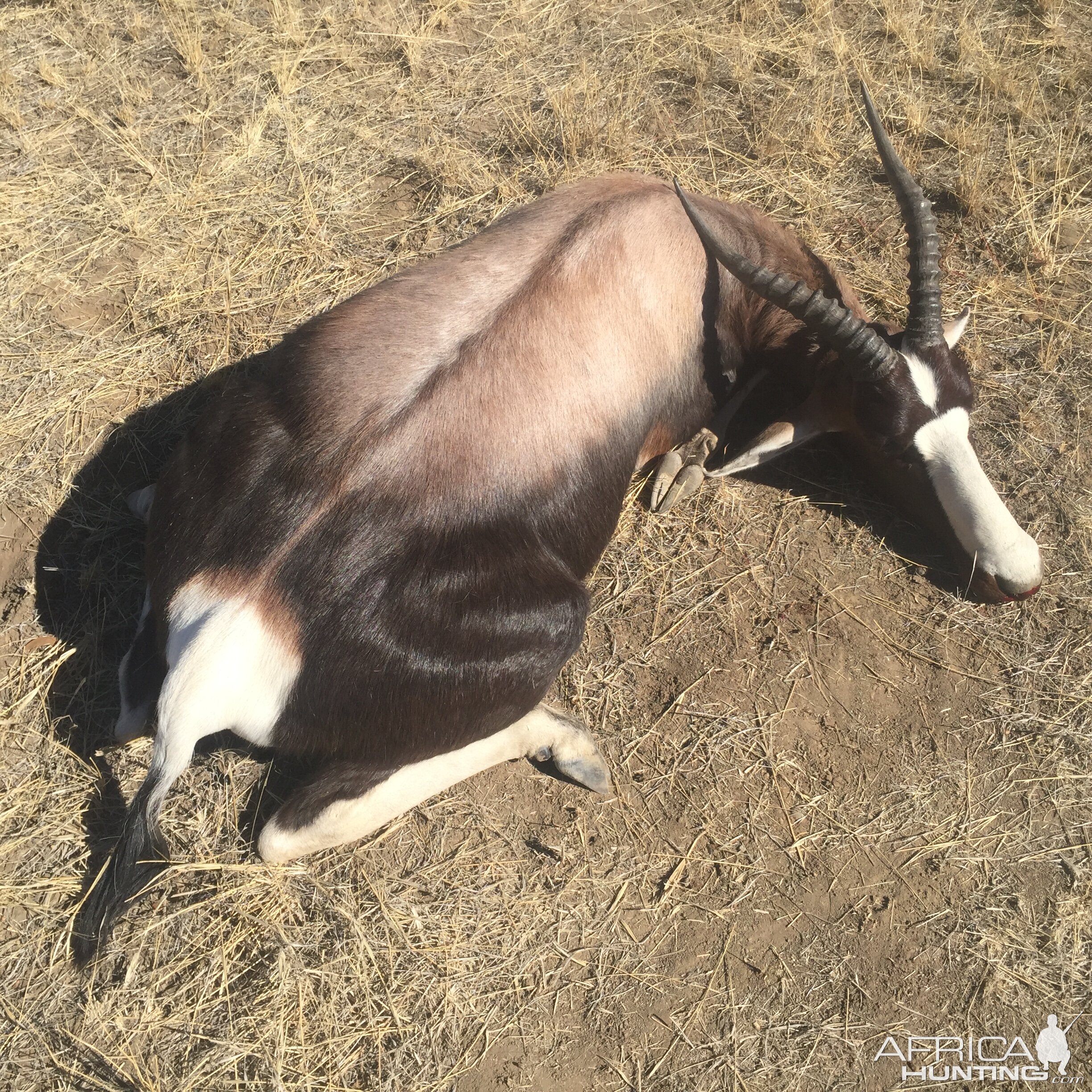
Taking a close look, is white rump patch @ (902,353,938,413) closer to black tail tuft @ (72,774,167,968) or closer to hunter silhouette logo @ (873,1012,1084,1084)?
hunter silhouette logo @ (873,1012,1084,1084)

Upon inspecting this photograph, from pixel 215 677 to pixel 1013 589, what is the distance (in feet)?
10.3

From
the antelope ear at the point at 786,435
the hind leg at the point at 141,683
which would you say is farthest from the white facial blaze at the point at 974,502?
the hind leg at the point at 141,683

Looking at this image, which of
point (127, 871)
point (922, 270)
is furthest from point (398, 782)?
point (922, 270)

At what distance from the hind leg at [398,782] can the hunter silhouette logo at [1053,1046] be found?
1.68 metres

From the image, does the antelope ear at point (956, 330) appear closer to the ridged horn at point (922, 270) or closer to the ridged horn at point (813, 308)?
the ridged horn at point (922, 270)

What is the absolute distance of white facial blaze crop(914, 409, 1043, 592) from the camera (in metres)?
3.73

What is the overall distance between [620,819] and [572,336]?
188cm

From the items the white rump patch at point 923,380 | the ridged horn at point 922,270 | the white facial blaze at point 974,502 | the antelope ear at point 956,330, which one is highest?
the ridged horn at point 922,270

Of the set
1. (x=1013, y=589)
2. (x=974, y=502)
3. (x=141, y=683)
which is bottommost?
(x=1013, y=589)

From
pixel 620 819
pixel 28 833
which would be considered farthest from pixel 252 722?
pixel 620 819

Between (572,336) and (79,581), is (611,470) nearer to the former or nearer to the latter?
(572,336)

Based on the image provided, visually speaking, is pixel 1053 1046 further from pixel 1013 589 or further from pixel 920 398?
pixel 920 398

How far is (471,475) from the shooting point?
314 centimetres

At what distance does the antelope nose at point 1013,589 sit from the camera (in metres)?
3.75
